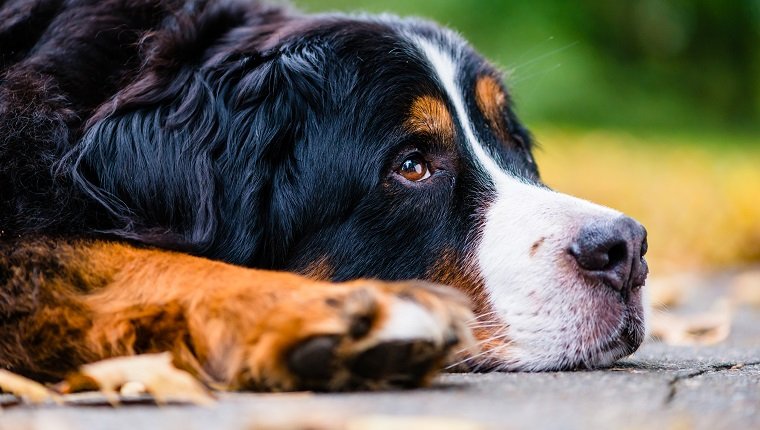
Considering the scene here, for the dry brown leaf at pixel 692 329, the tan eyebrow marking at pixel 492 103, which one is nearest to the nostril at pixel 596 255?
the tan eyebrow marking at pixel 492 103

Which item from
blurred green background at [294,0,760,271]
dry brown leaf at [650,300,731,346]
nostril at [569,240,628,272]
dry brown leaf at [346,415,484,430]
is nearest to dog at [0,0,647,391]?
nostril at [569,240,628,272]

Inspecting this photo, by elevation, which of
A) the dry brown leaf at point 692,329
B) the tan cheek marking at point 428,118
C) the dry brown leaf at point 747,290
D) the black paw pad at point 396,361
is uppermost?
the tan cheek marking at point 428,118

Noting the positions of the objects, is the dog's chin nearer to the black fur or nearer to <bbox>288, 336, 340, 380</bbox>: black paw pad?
the black fur

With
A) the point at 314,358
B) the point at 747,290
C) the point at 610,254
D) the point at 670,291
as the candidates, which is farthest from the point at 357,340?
the point at 747,290

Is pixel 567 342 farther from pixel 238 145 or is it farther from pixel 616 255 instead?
pixel 238 145

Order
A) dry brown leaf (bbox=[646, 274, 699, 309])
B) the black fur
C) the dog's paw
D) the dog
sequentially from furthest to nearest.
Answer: dry brown leaf (bbox=[646, 274, 699, 309])
the black fur
the dog
the dog's paw

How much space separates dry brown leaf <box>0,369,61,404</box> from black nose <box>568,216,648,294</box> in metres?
1.41

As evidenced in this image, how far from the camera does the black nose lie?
2592 mm

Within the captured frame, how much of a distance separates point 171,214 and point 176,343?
2.41 ft

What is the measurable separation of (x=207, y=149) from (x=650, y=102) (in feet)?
35.4

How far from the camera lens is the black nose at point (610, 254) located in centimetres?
259

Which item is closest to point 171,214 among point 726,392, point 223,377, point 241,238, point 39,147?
point 241,238

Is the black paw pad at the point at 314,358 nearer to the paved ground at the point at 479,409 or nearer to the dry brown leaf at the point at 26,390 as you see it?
the paved ground at the point at 479,409

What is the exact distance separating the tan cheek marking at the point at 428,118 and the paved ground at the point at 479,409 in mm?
960
